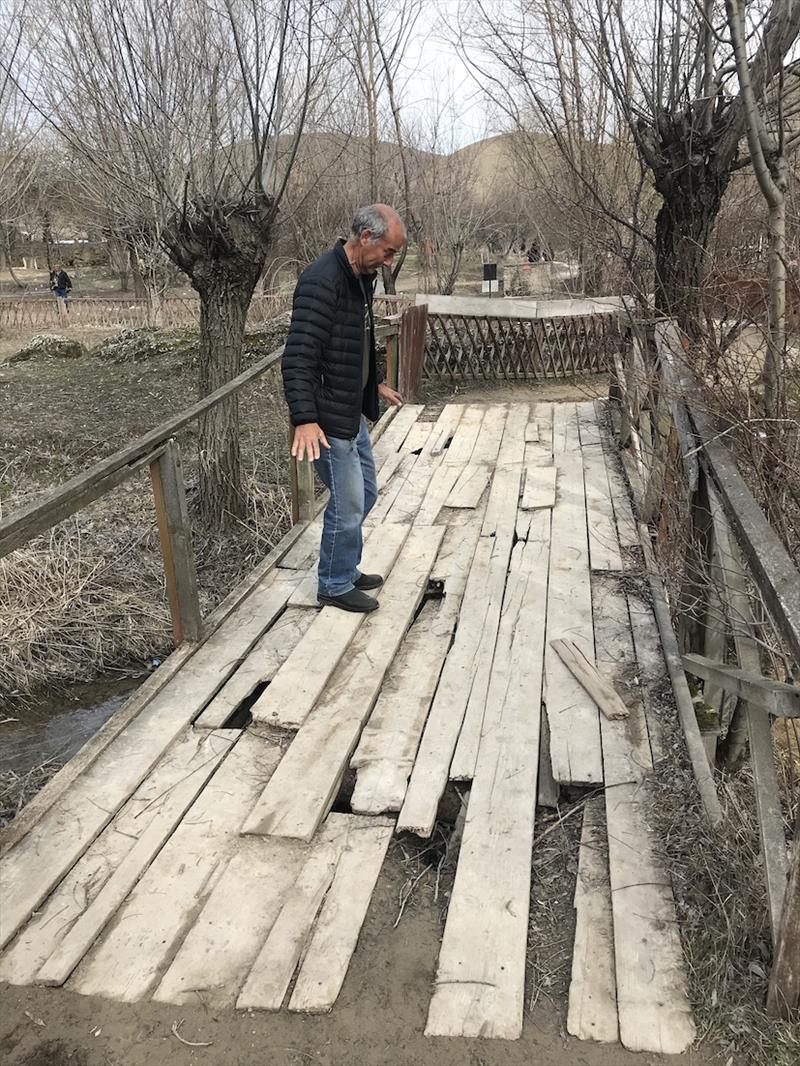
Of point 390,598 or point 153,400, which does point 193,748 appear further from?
point 153,400

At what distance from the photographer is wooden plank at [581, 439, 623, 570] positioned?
4355 mm

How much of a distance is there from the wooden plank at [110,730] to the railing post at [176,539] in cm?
12

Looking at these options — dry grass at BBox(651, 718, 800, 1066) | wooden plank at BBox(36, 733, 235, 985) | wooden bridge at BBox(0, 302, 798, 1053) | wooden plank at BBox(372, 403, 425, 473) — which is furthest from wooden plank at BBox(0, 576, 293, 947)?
wooden plank at BBox(372, 403, 425, 473)

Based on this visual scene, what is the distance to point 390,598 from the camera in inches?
157

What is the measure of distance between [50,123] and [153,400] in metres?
4.56

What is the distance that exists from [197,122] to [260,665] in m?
4.35

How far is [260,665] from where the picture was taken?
3.42 metres

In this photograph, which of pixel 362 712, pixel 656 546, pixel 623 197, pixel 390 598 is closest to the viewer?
pixel 362 712

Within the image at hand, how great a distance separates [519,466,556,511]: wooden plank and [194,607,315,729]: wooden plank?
1.95m

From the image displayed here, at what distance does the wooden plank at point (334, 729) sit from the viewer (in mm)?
2545

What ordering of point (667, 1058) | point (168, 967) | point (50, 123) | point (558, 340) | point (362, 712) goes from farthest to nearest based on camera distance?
1. point (558, 340)
2. point (50, 123)
3. point (362, 712)
4. point (168, 967)
5. point (667, 1058)

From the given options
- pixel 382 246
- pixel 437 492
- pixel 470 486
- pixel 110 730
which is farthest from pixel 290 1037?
pixel 470 486

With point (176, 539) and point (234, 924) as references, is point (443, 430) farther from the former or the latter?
point (234, 924)

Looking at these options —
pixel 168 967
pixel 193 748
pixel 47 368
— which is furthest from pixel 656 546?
pixel 47 368
